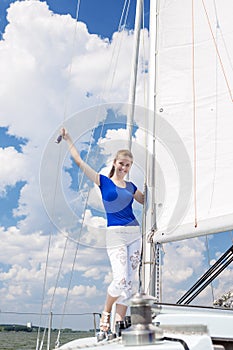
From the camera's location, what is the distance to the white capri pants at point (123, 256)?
400cm

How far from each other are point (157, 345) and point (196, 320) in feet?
3.22

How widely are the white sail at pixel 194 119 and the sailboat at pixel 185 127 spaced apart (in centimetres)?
1

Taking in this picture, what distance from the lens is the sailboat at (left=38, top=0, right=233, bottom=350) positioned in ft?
16.0

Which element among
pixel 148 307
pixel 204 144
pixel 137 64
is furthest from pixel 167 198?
pixel 148 307

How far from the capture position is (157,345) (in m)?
1.96

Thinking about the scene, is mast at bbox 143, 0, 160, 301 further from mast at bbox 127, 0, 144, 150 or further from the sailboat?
mast at bbox 127, 0, 144, 150

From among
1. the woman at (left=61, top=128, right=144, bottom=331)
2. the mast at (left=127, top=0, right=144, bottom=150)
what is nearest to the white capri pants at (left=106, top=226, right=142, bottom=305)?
the woman at (left=61, top=128, right=144, bottom=331)

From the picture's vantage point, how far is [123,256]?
4164 mm

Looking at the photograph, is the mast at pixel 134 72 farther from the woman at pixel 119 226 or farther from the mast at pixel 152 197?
the woman at pixel 119 226

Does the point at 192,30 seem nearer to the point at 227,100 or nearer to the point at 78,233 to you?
the point at 227,100

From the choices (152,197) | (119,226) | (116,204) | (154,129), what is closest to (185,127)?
(154,129)

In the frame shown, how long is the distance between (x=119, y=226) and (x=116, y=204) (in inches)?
8.3

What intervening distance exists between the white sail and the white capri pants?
56cm

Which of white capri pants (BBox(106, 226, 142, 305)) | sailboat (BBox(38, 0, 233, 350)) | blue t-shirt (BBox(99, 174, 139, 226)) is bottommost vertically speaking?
white capri pants (BBox(106, 226, 142, 305))
